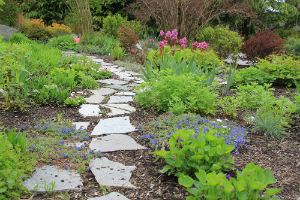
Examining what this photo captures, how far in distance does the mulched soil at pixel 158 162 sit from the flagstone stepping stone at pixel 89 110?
0.08 m

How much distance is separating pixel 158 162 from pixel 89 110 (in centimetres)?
152

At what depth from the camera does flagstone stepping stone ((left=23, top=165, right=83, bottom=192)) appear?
1.72 metres

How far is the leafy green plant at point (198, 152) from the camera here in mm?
1688

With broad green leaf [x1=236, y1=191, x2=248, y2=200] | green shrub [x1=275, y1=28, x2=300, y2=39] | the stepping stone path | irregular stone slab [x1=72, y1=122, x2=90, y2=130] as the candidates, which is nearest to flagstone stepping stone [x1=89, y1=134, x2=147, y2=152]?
the stepping stone path

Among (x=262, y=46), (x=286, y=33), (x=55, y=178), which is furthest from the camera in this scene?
(x=286, y=33)

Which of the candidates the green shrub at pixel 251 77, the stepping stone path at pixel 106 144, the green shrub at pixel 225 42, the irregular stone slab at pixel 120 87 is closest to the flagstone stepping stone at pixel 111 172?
the stepping stone path at pixel 106 144

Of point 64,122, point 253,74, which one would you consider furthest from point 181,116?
point 253,74

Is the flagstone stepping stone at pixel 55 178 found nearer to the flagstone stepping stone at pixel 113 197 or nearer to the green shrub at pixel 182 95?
the flagstone stepping stone at pixel 113 197

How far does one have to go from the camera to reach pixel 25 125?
2.66 m

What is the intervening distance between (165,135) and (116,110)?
1.11 metres

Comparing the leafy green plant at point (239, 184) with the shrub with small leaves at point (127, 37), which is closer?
the leafy green plant at point (239, 184)

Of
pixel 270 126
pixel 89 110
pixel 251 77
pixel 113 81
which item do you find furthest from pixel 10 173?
pixel 251 77

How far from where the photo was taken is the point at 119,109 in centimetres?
337

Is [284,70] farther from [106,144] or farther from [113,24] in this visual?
[113,24]
